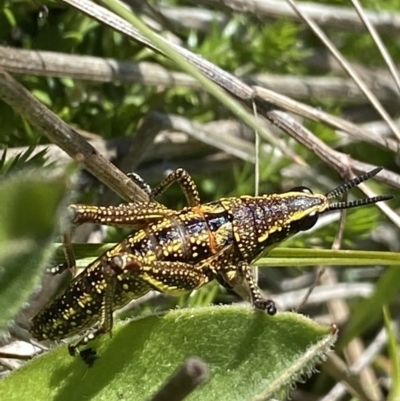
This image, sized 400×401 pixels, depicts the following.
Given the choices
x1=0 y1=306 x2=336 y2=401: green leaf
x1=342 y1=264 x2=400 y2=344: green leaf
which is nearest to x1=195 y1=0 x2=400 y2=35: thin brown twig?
x1=342 y1=264 x2=400 y2=344: green leaf

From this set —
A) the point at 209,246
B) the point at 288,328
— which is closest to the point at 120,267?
the point at 209,246

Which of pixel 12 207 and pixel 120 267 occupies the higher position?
pixel 12 207

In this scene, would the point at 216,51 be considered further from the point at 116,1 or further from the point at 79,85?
the point at 116,1

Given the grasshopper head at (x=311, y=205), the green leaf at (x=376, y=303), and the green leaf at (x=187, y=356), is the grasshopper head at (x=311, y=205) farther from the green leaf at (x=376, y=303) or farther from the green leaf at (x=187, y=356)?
the green leaf at (x=187, y=356)

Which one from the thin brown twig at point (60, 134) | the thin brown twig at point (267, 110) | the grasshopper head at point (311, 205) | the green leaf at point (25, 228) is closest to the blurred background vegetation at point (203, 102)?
the thin brown twig at point (60, 134)

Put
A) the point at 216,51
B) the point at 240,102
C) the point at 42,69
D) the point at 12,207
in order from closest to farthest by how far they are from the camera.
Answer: the point at 12,207, the point at 42,69, the point at 240,102, the point at 216,51

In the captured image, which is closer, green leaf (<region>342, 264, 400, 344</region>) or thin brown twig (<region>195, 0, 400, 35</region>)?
green leaf (<region>342, 264, 400, 344</region>)

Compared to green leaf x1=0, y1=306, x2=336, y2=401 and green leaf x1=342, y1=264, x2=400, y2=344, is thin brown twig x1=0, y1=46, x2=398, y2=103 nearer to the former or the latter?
green leaf x1=342, y1=264, x2=400, y2=344
